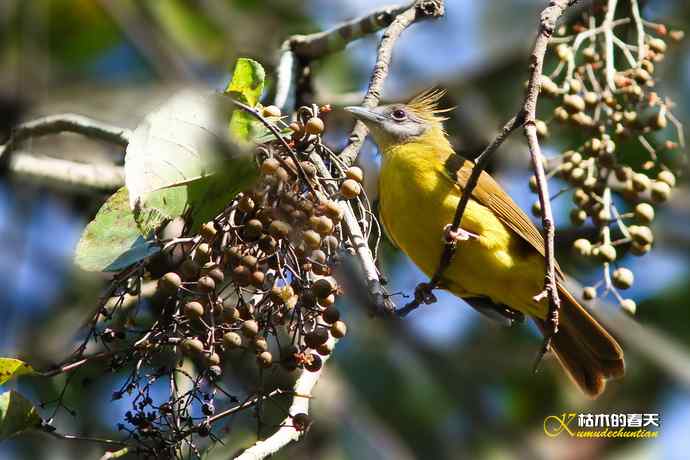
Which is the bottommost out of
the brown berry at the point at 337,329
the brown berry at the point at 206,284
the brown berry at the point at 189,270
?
the brown berry at the point at 206,284

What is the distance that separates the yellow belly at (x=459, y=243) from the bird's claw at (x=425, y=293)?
329mm

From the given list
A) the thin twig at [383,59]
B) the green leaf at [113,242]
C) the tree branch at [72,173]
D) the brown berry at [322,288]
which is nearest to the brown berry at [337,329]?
the brown berry at [322,288]

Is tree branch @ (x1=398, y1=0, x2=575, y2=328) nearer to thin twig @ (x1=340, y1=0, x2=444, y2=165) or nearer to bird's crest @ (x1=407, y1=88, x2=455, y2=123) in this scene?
thin twig @ (x1=340, y1=0, x2=444, y2=165)

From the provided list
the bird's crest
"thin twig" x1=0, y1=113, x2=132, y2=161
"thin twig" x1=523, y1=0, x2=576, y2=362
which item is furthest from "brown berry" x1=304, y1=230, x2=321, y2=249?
the bird's crest

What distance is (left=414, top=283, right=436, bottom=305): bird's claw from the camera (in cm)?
309

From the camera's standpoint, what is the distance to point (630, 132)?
3.33 m

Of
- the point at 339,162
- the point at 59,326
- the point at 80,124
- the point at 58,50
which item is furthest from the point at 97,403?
the point at 58,50

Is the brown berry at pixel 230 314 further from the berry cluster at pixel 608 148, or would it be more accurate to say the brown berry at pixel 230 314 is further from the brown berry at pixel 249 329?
the berry cluster at pixel 608 148

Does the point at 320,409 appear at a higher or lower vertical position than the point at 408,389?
lower

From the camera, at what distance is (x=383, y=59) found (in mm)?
3104

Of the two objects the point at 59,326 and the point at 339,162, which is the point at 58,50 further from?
the point at 339,162

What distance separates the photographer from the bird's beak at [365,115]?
353 centimetres

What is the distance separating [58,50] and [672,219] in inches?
164

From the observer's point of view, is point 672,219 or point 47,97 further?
point 47,97
